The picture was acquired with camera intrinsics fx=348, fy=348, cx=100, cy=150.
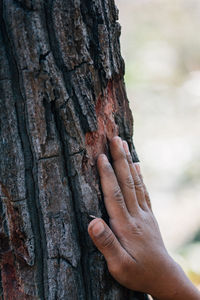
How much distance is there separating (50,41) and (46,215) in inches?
18.3

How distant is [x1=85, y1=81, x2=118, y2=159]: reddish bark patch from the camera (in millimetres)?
1000

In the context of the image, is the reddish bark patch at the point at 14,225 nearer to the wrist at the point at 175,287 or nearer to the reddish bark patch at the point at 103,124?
the reddish bark patch at the point at 103,124

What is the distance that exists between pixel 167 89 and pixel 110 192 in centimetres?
271

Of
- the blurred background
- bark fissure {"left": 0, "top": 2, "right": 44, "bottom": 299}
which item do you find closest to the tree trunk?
bark fissure {"left": 0, "top": 2, "right": 44, "bottom": 299}

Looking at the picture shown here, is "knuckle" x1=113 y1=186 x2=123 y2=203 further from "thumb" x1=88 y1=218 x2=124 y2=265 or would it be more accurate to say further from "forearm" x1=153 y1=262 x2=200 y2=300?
"forearm" x1=153 y1=262 x2=200 y2=300

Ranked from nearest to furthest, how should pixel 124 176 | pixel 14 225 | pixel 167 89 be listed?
1. pixel 14 225
2. pixel 124 176
3. pixel 167 89

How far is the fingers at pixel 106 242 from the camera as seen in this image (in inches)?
36.8

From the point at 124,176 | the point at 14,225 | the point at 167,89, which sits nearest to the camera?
the point at 14,225

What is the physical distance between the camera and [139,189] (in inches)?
42.5

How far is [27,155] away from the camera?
0.93m

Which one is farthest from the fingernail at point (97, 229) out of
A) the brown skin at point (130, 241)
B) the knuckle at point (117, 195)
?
the knuckle at point (117, 195)

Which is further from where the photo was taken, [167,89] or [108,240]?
[167,89]

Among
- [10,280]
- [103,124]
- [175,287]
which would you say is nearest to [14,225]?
[10,280]

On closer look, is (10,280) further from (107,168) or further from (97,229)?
(107,168)
